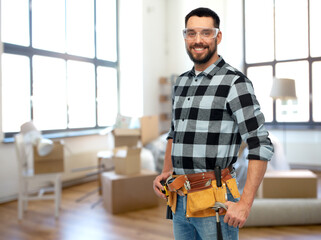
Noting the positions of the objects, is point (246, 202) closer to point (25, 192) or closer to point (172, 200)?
point (172, 200)

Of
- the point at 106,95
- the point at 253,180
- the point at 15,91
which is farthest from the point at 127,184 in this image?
the point at 106,95

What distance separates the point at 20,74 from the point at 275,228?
3440mm

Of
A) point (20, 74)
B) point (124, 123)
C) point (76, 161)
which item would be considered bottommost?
point (76, 161)

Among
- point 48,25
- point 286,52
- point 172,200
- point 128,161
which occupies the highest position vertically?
point 48,25

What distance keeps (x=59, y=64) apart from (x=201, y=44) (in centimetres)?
380

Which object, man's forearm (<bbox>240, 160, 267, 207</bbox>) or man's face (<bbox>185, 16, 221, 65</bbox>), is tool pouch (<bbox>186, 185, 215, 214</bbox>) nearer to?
man's forearm (<bbox>240, 160, 267, 207</bbox>)

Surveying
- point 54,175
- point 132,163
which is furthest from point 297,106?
point 54,175

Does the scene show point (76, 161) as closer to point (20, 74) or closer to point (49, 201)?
point (49, 201)

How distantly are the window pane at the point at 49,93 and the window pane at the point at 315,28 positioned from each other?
4253mm

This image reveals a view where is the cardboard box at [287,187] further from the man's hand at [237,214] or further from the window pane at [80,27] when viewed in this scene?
the window pane at [80,27]

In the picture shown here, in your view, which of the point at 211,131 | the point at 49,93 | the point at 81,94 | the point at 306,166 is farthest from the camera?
the point at 306,166

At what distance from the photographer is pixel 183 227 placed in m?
1.20

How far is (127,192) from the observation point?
3.26 metres

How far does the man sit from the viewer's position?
1010 millimetres
